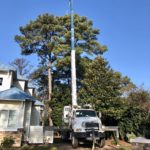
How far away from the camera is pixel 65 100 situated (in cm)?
3341

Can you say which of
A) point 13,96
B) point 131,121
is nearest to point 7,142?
point 13,96

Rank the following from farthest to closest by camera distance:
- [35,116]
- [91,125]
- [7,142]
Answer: [35,116], [7,142], [91,125]

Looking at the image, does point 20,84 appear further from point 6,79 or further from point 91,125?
point 91,125

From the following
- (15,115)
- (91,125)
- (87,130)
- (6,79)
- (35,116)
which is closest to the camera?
(87,130)

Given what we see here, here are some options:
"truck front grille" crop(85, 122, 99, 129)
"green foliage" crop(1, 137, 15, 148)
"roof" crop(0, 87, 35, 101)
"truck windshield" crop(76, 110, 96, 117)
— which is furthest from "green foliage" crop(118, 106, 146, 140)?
"green foliage" crop(1, 137, 15, 148)

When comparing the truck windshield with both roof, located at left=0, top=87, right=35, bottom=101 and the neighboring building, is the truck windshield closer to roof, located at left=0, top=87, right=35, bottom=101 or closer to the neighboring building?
the neighboring building

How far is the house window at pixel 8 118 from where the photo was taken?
19.4m

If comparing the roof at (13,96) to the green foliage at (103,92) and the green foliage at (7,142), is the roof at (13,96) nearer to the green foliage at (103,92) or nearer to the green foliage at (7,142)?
the green foliage at (7,142)

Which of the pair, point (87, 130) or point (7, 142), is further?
point (7, 142)

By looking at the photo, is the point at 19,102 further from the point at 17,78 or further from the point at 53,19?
the point at 53,19

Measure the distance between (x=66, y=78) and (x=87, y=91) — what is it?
12824mm

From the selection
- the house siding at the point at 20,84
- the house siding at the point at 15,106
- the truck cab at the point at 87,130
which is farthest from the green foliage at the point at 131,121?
the house siding at the point at 20,84

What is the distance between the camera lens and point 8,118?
64.6ft

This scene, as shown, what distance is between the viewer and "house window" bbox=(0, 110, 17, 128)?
19.4 m
